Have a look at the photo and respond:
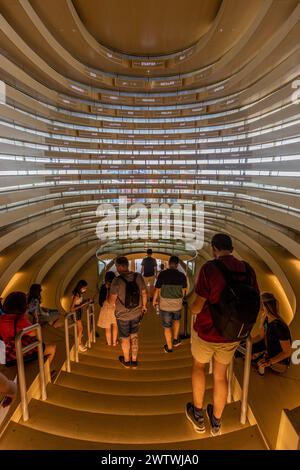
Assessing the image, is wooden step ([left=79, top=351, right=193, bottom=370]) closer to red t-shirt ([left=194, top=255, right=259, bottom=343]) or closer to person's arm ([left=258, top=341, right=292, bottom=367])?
person's arm ([left=258, top=341, right=292, bottom=367])

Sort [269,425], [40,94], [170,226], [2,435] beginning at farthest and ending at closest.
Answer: [170,226]
[40,94]
[269,425]
[2,435]

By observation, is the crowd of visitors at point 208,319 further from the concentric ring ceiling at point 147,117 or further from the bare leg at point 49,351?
the concentric ring ceiling at point 147,117

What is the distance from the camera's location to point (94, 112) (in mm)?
13070

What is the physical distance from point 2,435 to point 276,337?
2.62m

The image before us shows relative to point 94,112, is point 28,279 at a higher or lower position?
lower

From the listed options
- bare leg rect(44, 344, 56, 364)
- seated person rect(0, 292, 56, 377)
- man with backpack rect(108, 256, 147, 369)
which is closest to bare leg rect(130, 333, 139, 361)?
man with backpack rect(108, 256, 147, 369)

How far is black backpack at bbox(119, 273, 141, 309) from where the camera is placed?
3047 mm

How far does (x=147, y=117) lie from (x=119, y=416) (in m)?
14.1

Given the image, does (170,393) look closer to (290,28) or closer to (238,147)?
(290,28)

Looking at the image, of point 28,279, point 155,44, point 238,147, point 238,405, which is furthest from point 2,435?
point 155,44

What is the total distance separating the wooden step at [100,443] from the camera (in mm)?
1825

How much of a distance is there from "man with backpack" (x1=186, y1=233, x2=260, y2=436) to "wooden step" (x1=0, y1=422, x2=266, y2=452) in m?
0.19

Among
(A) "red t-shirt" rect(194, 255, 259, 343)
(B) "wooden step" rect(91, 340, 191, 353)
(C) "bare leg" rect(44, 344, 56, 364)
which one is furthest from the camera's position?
(B) "wooden step" rect(91, 340, 191, 353)

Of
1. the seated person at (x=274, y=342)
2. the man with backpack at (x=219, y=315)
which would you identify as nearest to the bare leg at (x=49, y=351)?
the man with backpack at (x=219, y=315)
